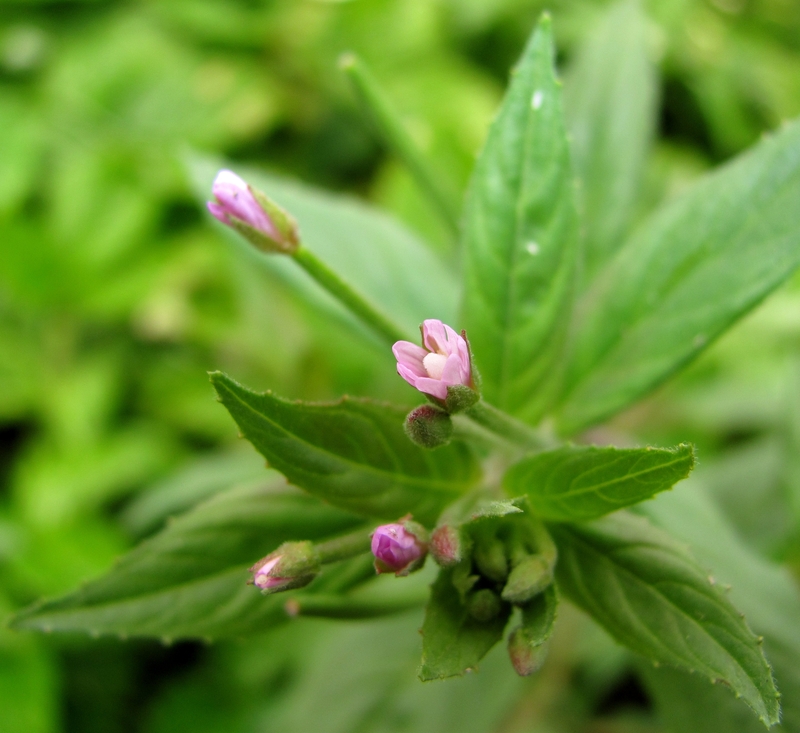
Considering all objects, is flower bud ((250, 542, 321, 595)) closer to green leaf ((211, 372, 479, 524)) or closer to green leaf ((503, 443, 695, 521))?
green leaf ((211, 372, 479, 524))

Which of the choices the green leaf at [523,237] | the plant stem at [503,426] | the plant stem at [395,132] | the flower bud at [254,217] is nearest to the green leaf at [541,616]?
the plant stem at [503,426]

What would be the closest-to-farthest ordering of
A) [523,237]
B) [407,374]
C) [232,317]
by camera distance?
1. [407,374]
2. [523,237]
3. [232,317]

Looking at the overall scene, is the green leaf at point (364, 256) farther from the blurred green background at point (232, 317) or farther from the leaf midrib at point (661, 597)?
the leaf midrib at point (661, 597)

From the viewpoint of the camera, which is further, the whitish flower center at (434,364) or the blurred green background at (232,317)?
the blurred green background at (232,317)

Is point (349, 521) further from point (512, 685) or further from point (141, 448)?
point (141, 448)

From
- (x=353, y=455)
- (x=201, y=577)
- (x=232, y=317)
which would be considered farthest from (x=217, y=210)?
(x=232, y=317)


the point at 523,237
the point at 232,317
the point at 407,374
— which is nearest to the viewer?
the point at 407,374

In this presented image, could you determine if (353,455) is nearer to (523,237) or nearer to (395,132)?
(523,237)
